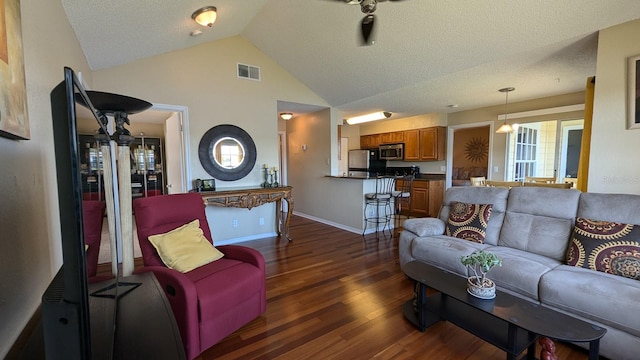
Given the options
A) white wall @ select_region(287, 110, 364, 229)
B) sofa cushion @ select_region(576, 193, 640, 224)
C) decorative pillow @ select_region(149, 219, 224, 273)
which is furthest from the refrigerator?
decorative pillow @ select_region(149, 219, 224, 273)

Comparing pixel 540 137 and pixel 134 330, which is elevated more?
pixel 540 137

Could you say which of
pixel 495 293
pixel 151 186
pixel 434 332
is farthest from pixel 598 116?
pixel 151 186

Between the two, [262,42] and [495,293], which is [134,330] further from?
[262,42]

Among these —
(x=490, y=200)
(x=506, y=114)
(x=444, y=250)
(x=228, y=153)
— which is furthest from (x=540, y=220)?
(x=228, y=153)

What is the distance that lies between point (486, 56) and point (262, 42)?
3059 mm

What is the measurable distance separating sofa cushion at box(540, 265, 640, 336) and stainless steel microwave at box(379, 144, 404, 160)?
503cm

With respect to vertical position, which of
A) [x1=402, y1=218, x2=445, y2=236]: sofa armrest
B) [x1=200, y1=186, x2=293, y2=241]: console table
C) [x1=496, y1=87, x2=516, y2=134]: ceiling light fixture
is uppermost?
[x1=496, y1=87, x2=516, y2=134]: ceiling light fixture

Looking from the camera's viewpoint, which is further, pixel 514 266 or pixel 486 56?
pixel 486 56

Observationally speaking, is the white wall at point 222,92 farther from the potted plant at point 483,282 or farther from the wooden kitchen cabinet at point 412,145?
the potted plant at point 483,282

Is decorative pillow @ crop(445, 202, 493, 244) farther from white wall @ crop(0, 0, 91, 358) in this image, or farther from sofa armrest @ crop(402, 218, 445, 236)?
white wall @ crop(0, 0, 91, 358)

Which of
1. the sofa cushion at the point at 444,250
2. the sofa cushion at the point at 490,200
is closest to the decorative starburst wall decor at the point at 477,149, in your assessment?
the sofa cushion at the point at 490,200

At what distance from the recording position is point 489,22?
8.59ft

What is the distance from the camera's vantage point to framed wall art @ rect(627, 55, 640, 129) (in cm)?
225

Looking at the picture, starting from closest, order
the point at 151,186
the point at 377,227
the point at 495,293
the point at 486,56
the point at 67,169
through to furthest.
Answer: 1. the point at 67,169
2. the point at 495,293
3. the point at 486,56
4. the point at 377,227
5. the point at 151,186
